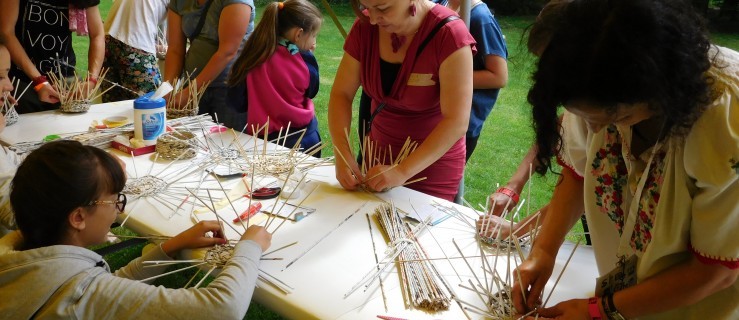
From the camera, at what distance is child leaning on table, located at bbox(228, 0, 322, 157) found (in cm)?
285

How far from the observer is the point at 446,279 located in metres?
1.50

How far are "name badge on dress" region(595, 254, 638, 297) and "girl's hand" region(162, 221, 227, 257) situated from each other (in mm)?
1031

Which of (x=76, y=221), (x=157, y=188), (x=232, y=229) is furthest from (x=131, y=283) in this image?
(x=157, y=188)

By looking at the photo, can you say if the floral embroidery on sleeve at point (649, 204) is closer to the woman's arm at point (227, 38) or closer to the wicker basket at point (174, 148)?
the wicker basket at point (174, 148)

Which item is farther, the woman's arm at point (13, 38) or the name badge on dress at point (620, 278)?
the woman's arm at point (13, 38)

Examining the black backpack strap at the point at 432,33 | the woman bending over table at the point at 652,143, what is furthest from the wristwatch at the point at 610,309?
the black backpack strap at the point at 432,33

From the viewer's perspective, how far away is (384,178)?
197cm

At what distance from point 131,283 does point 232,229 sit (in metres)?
0.44

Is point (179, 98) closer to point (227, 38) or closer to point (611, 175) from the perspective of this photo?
point (227, 38)

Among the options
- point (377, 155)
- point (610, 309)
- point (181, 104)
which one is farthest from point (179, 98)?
point (610, 309)

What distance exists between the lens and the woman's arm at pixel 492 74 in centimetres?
281

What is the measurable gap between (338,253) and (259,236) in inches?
9.1

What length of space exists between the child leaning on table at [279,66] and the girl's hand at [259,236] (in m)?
1.23

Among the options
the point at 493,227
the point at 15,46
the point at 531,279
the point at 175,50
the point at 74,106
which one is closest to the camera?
the point at 531,279
